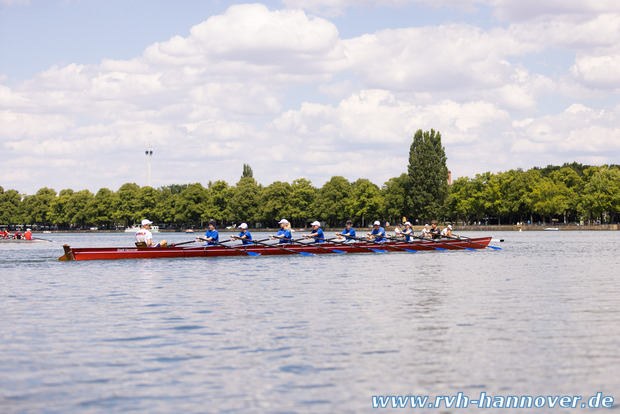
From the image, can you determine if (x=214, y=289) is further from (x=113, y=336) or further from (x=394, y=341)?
(x=394, y=341)

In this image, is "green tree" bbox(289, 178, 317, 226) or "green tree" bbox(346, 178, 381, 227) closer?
"green tree" bbox(346, 178, 381, 227)

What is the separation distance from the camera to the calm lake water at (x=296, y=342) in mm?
10320

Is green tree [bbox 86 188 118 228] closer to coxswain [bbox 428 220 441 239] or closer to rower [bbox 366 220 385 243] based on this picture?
coxswain [bbox 428 220 441 239]

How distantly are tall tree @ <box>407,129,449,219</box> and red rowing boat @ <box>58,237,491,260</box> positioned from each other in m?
67.0

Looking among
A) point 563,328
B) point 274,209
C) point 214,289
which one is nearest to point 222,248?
point 214,289

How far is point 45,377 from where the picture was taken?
11344 millimetres

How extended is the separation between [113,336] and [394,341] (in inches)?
232

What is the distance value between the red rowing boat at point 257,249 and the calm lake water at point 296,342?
9130 mm

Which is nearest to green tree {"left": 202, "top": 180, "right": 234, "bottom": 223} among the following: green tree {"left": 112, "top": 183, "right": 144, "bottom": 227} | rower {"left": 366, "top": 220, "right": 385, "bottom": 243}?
green tree {"left": 112, "top": 183, "right": 144, "bottom": 227}

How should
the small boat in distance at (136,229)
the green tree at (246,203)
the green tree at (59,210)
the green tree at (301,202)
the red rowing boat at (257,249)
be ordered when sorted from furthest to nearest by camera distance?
1. the green tree at (59,210)
2. the small boat in distance at (136,229)
3. the green tree at (246,203)
4. the green tree at (301,202)
5. the red rowing boat at (257,249)

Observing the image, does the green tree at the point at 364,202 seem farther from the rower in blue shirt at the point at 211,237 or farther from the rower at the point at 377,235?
the rower in blue shirt at the point at 211,237

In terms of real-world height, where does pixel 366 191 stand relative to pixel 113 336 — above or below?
above

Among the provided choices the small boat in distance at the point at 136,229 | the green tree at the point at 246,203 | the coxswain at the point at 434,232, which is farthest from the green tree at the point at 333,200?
the coxswain at the point at 434,232

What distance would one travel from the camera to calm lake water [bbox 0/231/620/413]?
1032cm
